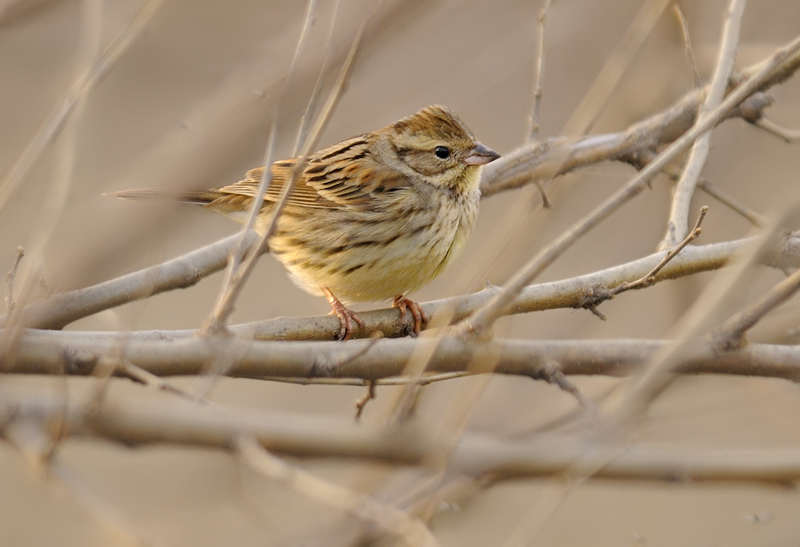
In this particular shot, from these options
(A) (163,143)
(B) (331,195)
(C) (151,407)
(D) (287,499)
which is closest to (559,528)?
(D) (287,499)

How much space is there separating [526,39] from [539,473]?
4.70 meters

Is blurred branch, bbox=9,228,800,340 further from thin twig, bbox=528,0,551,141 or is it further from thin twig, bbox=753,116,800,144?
thin twig, bbox=528,0,551,141

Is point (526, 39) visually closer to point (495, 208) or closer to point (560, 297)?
point (495, 208)

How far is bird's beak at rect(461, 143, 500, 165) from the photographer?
4980 mm

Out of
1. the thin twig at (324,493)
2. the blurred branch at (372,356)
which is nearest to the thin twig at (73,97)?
Answer: the blurred branch at (372,356)

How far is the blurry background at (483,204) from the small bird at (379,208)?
29 cm

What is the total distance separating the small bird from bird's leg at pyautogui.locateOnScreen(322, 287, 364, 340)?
0.04 feet

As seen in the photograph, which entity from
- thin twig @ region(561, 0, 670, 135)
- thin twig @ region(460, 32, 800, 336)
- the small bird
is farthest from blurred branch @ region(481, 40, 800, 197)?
thin twig @ region(460, 32, 800, 336)

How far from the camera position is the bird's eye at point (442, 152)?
5.18 meters

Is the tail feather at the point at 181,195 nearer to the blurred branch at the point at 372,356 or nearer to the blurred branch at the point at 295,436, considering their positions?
the blurred branch at the point at 372,356

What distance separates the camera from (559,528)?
6340 millimetres

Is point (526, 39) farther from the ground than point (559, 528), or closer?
farther from the ground

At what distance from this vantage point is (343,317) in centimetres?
427

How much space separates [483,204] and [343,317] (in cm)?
446
